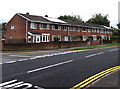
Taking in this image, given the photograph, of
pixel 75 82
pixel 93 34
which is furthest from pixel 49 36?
pixel 75 82

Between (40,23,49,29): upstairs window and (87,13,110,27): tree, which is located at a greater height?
(87,13,110,27): tree

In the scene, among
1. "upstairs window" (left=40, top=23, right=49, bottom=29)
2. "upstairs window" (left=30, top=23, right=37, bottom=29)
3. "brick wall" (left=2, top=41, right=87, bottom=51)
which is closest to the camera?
"brick wall" (left=2, top=41, right=87, bottom=51)

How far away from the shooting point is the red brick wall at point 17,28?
29403 millimetres

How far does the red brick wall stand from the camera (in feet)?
96.5

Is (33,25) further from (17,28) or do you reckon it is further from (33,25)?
(17,28)

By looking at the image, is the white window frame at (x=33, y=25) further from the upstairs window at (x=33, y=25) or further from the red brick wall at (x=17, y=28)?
the red brick wall at (x=17, y=28)

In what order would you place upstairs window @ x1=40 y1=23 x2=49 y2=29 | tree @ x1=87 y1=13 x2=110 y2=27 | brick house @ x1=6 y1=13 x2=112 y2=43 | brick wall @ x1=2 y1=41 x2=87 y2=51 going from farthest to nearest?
tree @ x1=87 y1=13 x2=110 y2=27
upstairs window @ x1=40 y1=23 x2=49 y2=29
brick house @ x1=6 y1=13 x2=112 y2=43
brick wall @ x1=2 y1=41 x2=87 y2=51

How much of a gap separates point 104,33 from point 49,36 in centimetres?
2877

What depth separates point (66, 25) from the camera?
3625 centimetres

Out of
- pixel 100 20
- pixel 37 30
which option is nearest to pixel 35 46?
pixel 37 30

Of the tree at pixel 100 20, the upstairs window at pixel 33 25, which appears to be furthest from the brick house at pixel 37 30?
the tree at pixel 100 20

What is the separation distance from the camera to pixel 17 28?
31297 millimetres

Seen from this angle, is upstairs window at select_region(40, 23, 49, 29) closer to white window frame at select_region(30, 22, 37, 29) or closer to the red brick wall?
white window frame at select_region(30, 22, 37, 29)

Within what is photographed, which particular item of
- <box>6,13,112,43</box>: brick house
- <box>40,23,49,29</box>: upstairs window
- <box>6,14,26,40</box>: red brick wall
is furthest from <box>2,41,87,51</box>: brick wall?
<box>40,23,49,29</box>: upstairs window
